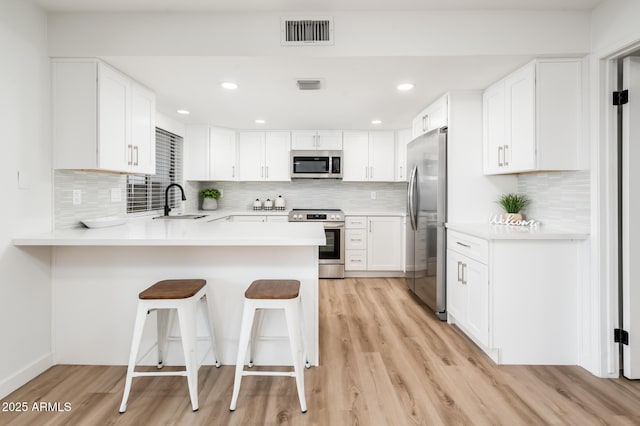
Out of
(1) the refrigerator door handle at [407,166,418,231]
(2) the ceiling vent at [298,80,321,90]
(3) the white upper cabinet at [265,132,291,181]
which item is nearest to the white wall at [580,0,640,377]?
(1) the refrigerator door handle at [407,166,418,231]

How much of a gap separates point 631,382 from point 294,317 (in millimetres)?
2185

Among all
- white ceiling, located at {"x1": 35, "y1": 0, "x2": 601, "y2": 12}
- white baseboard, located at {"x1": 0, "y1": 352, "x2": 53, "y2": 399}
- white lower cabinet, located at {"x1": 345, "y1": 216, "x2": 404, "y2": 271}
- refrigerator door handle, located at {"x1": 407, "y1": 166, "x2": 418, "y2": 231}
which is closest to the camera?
white baseboard, located at {"x1": 0, "y1": 352, "x2": 53, "y2": 399}

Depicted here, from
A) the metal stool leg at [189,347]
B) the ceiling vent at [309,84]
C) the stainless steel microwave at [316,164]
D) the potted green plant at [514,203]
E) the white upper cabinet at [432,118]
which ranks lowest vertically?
the metal stool leg at [189,347]

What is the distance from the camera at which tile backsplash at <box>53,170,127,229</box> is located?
2.33 meters

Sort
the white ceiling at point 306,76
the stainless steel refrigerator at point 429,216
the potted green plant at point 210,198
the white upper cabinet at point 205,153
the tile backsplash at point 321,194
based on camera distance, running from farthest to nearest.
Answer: the tile backsplash at point 321,194 < the potted green plant at point 210,198 < the white upper cabinet at point 205,153 < the stainless steel refrigerator at point 429,216 < the white ceiling at point 306,76

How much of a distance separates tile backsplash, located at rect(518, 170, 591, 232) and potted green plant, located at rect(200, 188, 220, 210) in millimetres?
3910

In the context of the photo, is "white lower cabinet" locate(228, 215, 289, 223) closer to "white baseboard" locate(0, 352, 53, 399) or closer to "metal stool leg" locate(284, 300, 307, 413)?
"white baseboard" locate(0, 352, 53, 399)

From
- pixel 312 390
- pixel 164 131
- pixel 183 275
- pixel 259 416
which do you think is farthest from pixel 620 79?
pixel 164 131

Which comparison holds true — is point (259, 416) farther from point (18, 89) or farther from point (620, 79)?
point (620, 79)

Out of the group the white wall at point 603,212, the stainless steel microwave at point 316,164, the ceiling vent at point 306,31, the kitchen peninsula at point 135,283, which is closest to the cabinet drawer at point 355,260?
the stainless steel microwave at point 316,164

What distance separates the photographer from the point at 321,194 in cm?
524

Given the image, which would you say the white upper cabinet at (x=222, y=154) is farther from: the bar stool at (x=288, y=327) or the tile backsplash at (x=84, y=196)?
the bar stool at (x=288, y=327)

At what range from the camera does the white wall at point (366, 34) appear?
86.7 inches

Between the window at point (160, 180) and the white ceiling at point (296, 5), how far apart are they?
1.55 metres
